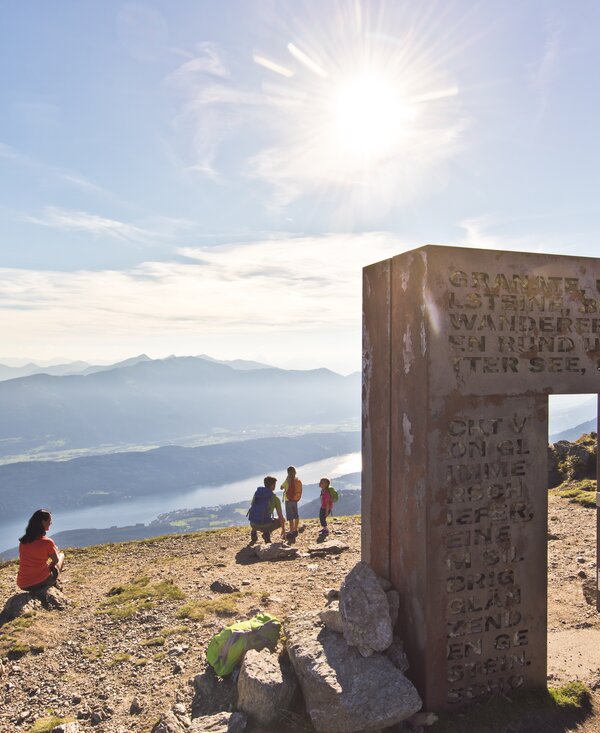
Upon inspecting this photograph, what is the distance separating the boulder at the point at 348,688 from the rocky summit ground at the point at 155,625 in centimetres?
189

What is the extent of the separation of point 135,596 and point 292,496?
235 inches

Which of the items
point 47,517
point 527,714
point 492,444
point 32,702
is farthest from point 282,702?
point 47,517

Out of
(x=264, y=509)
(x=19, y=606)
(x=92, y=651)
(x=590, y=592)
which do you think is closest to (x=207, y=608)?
(x=92, y=651)

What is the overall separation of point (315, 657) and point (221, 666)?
161cm

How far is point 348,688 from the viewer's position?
604 cm

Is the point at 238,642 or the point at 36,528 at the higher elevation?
the point at 36,528

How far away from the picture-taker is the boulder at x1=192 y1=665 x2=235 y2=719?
21.9 ft

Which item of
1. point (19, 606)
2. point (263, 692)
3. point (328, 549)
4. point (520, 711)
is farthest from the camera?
point (328, 549)

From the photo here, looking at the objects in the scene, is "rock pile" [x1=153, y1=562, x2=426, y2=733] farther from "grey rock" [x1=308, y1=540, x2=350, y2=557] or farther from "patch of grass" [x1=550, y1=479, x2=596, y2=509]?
"patch of grass" [x1=550, y1=479, x2=596, y2=509]

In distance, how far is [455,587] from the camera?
21.8 ft

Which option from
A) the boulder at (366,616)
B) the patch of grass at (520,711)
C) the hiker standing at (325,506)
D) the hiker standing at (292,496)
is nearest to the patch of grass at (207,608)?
the boulder at (366,616)

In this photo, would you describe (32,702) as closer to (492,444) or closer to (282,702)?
(282,702)

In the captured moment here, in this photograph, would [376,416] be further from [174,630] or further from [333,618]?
[174,630]

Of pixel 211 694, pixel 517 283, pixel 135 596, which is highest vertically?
pixel 517 283
